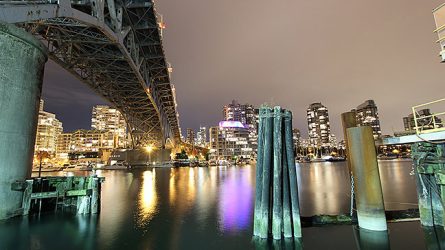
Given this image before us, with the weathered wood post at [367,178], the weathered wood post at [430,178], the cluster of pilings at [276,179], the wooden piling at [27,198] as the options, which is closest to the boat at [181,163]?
the wooden piling at [27,198]

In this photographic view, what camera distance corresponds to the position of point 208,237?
38.4ft

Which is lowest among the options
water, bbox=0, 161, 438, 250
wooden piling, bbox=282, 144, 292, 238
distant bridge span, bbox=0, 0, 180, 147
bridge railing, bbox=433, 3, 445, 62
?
water, bbox=0, 161, 438, 250

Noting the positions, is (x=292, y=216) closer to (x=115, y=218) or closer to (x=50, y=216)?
(x=115, y=218)

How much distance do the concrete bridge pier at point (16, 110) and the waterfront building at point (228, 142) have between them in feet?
580

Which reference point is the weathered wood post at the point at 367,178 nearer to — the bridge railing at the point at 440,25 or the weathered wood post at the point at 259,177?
the weathered wood post at the point at 259,177

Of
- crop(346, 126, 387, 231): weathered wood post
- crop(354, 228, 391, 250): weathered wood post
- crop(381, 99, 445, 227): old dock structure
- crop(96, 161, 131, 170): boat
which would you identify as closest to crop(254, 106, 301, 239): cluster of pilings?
crop(354, 228, 391, 250): weathered wood post

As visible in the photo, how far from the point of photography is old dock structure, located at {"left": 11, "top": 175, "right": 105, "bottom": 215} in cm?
1477

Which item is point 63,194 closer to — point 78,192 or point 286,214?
point 78,192

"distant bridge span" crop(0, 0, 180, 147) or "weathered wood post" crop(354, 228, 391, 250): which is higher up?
"distant bridge span" crop(0, 0, 180, 147)

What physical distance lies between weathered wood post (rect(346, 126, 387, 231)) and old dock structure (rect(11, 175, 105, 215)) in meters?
14.7

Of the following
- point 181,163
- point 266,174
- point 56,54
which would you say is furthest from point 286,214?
point 181,163

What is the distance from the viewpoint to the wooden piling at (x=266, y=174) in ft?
31.9

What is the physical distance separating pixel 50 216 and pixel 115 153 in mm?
93360

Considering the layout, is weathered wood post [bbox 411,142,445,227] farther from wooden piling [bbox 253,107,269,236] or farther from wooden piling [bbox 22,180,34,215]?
wooden piling [bbox 22,180,34,215]
